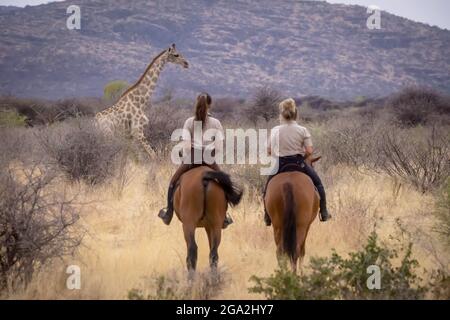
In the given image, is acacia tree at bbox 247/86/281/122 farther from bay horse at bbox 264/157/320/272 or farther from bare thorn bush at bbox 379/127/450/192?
bay horse at bbox 264/157/320/272

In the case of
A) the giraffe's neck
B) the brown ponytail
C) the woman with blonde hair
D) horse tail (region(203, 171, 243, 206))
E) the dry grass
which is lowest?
the dry grass

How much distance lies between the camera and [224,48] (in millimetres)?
73375

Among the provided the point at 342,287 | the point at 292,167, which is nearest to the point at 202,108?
the point at 292,167

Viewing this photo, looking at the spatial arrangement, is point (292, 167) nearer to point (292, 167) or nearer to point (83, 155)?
point (292, 167)

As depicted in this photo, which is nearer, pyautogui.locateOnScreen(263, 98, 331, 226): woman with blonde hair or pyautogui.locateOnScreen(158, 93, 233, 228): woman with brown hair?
pyautogui.locateOnScreen(263, 98, 331, 226): woman with blonde hair

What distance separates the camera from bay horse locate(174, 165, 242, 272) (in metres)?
6.23

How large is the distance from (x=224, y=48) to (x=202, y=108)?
68.1 m

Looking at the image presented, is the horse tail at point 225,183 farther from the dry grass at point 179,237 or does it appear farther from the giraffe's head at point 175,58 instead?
the giraffe's head at point 175,58

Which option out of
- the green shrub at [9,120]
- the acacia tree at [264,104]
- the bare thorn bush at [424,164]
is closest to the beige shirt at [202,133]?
the bare thorn bush at [424,164]

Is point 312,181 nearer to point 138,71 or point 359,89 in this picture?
point 138,71

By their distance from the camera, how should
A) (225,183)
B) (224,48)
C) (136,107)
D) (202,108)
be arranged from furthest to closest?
(224,48) → (136,107) → (202,108) → (225,183)

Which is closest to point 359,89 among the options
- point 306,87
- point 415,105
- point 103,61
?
point 306,87

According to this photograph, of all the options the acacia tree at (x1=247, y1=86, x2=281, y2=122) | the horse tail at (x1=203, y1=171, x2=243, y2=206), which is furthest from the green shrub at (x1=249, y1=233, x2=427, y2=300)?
the acacia tree at (x1=247, y1=86, x2=281, y2=122)

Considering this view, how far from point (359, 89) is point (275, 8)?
76.2ft
